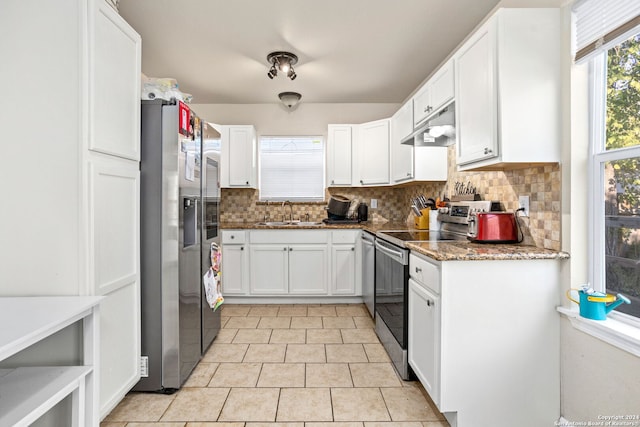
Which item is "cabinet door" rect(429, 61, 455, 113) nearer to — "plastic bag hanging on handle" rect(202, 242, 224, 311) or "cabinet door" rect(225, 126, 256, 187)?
"plastic bag hanging on handle" rect(202, 242, 224, 311)

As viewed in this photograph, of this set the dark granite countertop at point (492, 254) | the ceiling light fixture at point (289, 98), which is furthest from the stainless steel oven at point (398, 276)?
the ceiling light fixture at point (289, 98)

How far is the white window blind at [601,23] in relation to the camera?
4.44 feet

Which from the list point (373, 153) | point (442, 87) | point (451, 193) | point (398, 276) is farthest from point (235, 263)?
point (442, 87)

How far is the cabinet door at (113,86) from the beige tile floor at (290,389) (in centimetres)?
139

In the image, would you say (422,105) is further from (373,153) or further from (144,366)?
(144,366)

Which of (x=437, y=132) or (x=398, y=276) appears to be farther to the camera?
(x=437, y=132)

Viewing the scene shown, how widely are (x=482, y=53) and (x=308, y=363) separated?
222 centimetres

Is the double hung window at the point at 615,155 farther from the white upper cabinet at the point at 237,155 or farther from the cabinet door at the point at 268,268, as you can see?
the white upper cabinet at the point at 237,155

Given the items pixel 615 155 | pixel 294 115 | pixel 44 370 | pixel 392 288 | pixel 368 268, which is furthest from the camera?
pixel 294 115

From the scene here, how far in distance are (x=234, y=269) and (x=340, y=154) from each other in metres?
1.84

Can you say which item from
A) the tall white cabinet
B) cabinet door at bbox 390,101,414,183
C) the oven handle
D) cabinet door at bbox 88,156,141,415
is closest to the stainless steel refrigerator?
cabinet door at bbox 88,156,141,415

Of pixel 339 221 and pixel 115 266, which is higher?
pixel 339 221

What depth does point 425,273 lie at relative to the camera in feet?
6.16

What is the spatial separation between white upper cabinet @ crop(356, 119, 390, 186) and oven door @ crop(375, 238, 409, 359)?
4.03ft
